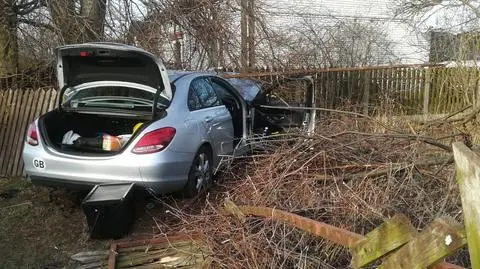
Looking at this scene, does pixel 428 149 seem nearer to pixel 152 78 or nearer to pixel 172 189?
pixel 172 189

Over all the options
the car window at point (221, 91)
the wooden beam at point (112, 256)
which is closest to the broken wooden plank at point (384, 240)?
the wooden beam at point (112, 256)

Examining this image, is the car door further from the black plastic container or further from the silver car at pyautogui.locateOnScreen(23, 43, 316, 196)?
the black plastic container

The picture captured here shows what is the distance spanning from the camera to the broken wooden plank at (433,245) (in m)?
2.02

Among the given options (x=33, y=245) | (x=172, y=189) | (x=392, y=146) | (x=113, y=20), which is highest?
(x=113, y=20)

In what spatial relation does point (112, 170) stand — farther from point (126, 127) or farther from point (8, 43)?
point (8, 43)

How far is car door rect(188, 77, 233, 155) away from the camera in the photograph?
243 inches

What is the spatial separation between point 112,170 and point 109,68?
132 cm

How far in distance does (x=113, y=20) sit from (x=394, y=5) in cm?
1503

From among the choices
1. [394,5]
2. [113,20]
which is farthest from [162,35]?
[394,5]

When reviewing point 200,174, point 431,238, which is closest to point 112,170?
point 200,174

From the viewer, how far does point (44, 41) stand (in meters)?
10.2

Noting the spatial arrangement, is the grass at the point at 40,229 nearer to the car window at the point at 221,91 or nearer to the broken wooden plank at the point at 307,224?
the broken wooden plank at the point at 307,224

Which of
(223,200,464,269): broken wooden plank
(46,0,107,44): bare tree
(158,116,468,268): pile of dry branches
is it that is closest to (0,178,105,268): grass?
(158,116,468,268): pile of dry branches

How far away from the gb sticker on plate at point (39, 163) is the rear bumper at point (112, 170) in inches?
0.4
